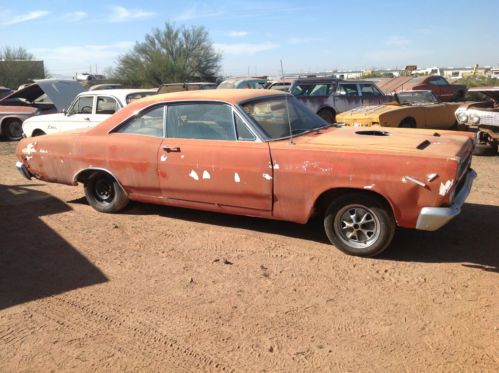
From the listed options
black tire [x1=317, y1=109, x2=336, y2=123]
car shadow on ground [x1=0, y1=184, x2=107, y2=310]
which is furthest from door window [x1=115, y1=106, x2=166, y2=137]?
black tire [x1=317, y1=109, x2=336, y2=123]

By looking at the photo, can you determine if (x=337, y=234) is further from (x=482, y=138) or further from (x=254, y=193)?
(x=482, y=138)

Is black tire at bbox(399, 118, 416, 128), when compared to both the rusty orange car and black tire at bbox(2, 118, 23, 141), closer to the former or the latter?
the rusty orange car

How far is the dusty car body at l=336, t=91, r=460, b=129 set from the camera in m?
9.16

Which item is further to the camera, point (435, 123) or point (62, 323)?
point (435, 123)

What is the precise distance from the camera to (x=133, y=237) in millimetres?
4988

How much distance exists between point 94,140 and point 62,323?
270 cm

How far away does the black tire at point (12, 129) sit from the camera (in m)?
12.9

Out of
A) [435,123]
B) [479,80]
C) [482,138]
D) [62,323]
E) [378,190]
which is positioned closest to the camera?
[62,323]

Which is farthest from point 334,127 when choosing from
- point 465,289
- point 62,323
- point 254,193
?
point 62,323

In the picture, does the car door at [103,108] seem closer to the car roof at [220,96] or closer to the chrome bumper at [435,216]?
the car roof at [220,96]

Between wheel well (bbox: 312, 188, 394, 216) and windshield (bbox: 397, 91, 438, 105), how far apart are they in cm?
835

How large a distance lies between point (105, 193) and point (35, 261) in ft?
5.14

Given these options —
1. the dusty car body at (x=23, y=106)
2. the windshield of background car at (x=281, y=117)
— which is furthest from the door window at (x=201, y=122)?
the dusty car body at (x=23, y=106)

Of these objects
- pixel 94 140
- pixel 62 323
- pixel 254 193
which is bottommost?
pixel 62 323
